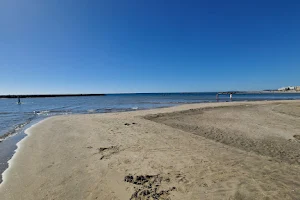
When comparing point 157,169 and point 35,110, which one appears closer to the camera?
point 157,169

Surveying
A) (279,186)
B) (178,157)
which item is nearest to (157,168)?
(178,157)

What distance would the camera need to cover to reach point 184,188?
4.05 metres

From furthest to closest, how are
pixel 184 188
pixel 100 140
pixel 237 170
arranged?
1. pixel 100 140
2. pixel 237 170
3. pixel 184 188

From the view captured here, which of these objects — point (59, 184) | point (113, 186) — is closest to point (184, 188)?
point (113, 186)

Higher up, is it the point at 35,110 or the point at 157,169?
the point at 157,169

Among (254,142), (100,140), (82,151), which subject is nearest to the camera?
(82,151)

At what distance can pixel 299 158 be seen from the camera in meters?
5.97

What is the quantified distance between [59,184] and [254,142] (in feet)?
25.9

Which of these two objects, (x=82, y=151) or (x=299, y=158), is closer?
(x=299, y=158)

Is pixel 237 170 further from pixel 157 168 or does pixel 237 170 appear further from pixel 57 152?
pixel 57 152

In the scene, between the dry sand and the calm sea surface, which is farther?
the calm sea surface

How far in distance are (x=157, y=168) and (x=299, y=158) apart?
4.98 meters

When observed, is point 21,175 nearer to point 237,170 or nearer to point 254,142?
point 237,170

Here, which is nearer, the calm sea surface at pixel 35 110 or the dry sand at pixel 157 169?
the dry sand at pixel 157 169
